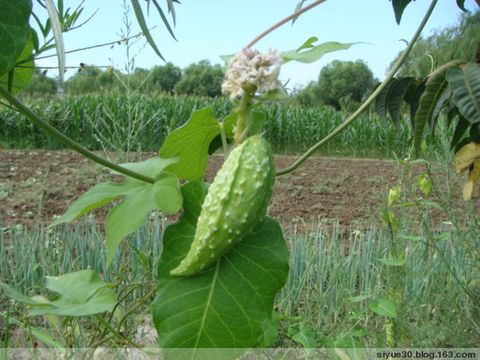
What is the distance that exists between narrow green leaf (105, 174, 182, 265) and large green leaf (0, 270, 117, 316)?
7 cm

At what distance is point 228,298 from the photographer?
1.60ft

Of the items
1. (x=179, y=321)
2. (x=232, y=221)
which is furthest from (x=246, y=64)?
(x=179, y=321)

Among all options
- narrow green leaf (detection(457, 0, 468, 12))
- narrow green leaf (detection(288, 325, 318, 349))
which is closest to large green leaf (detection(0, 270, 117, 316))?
narrow green leaf (detection(288, 325, 318, 349))

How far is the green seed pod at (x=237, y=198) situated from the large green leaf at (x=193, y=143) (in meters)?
0.14

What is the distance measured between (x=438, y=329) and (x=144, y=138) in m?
5.78

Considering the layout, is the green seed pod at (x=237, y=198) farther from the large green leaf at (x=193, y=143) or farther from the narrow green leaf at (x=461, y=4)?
the narrow green leaf at (x=461, y=4)

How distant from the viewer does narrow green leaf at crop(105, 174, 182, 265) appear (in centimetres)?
48

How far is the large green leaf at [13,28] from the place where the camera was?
43 cm

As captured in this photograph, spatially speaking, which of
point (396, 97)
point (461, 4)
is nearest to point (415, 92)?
point (396, 97)

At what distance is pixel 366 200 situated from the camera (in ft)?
11.6

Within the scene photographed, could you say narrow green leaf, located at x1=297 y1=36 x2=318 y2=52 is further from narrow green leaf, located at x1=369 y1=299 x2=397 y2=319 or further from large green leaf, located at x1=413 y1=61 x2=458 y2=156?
narrow green leaf, located at x1=369 y1=299 x2=397 y2=319

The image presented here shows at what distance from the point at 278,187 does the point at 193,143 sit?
3370 mm

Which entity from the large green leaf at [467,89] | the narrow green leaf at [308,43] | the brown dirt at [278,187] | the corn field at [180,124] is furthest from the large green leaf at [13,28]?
the corn field at [180,124]

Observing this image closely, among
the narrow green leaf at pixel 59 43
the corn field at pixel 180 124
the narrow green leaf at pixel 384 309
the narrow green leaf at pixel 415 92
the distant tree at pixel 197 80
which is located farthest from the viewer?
the distant tree at pixel 197 80
